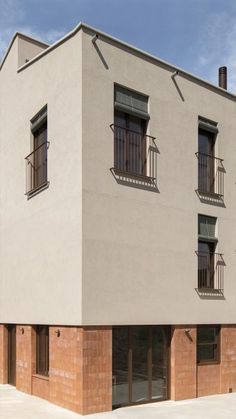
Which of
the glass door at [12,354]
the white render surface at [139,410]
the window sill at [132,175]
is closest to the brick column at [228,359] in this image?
the white render surface at [139,410]

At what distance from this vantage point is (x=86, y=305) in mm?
13023

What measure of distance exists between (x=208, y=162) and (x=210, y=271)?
3472mm

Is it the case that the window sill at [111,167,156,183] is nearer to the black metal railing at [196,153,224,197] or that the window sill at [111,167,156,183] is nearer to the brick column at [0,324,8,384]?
the black metal railing at [196,153,224,197]

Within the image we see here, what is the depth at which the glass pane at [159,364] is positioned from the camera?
1462cm

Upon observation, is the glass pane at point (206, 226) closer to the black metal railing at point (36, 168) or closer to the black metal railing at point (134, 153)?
the black metal railing at point (134, 153)

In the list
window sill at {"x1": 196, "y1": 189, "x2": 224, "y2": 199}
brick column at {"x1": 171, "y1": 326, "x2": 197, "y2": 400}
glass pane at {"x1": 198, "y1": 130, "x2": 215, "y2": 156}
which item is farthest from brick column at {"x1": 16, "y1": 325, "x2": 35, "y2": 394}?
glass pane at {"x1": 198, "y1": 130, "x2": 215, "y2": 156}

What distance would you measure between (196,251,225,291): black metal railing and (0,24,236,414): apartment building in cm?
6

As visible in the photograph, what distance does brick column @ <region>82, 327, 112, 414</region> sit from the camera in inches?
500

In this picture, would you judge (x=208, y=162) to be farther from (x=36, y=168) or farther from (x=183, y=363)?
(x=183, y=363)

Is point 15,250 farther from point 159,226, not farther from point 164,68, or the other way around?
point 164,68

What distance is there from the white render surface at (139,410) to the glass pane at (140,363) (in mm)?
340

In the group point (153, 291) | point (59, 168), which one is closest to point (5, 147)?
point (59, 168)

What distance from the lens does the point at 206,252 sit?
16688 millimetres

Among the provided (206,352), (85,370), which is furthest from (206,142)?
(85,370)
